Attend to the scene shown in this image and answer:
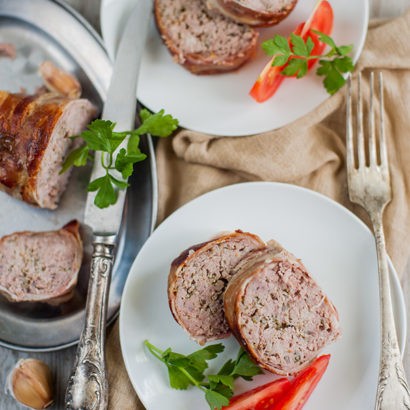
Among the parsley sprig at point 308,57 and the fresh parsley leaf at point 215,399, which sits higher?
the parsley sprig at point 308,57

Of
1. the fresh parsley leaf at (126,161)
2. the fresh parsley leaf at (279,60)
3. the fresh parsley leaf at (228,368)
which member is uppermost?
the fresh parsley leaf at (279,60)

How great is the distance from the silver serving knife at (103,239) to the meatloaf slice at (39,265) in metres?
0.17

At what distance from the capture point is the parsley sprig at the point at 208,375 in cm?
310

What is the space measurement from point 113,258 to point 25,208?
1.86ft

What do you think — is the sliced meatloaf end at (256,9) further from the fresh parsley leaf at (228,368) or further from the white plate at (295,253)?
the fresh parsley leaf at (228,368)

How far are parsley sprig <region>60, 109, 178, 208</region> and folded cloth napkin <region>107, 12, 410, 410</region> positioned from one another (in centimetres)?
19

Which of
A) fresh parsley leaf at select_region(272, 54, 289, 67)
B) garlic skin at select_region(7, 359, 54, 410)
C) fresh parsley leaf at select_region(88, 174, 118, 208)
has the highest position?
fresh parsley leaf at select_region(272, 54, 289, 67)

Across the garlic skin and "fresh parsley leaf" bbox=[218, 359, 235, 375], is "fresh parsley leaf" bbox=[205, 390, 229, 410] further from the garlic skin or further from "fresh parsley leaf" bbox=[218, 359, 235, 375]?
the garlic skin

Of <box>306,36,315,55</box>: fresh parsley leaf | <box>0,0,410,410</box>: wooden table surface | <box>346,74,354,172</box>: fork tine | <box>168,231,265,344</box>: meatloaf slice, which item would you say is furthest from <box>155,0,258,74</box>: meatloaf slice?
<box>168,231,265,344</box>: meatloaf slice

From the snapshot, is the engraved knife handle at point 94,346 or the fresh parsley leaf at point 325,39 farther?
the fresh parsley leaf at point 325,39

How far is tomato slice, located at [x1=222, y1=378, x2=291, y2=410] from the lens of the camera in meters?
3.10

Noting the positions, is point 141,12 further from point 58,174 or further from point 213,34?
point 58,174

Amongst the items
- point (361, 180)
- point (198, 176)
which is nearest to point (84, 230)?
point (198, 176)

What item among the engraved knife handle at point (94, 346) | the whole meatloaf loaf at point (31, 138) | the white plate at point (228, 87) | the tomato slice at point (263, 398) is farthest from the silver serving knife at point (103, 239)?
the tomato slice at point (263, 398)
